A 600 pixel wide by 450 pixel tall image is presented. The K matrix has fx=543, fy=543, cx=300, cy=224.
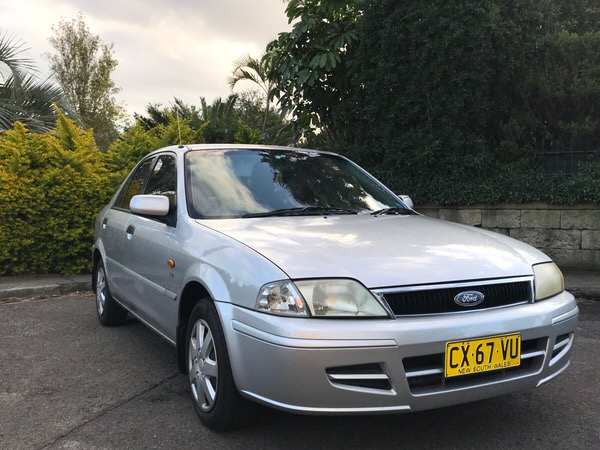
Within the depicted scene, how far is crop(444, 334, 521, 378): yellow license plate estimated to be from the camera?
2324 mm

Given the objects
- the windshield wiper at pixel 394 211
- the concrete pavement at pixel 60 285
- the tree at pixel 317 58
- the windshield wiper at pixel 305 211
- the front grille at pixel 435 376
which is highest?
the tree at pixel 317 58

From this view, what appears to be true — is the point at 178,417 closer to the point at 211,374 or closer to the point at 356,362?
the point at 211,374

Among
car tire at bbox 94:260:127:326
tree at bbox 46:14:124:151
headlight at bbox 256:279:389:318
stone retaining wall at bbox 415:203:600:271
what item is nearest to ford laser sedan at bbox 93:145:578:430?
headlight at bbox 256:279:389:318

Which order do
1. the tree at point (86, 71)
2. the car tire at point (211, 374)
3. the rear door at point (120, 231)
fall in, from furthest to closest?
1. the tree at point (86, 71)
2. the rear door at point (120, 231)
3. the car tire at point (211, 374)

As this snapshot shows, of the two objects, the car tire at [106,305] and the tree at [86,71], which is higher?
the tree at [86,71]

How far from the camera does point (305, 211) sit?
3357mm

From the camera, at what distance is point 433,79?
7.68m

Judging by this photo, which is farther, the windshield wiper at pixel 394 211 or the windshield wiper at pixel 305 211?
the windshield wiper at pixel 394 211

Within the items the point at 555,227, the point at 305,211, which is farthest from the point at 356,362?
the point at 555,227

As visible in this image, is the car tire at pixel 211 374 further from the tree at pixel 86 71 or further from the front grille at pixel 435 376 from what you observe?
the tree at pixel 86 71

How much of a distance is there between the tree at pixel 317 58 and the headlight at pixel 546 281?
237 inches

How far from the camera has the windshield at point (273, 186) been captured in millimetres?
3336

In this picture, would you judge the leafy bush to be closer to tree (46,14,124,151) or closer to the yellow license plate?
the yellow license plate

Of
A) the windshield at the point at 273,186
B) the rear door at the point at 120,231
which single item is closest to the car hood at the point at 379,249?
the windshield at the point at 273,186
